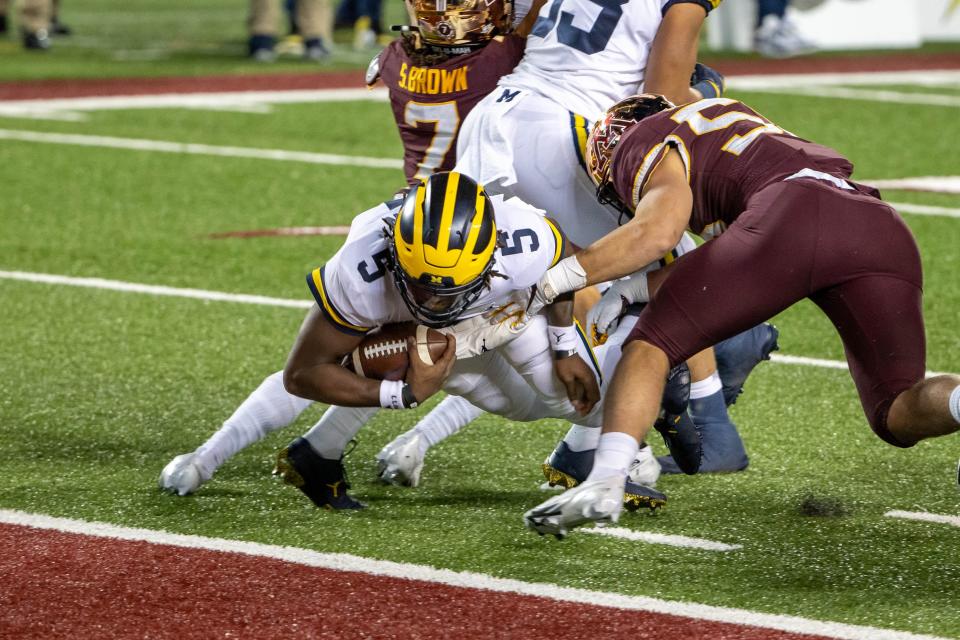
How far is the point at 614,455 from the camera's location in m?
3.46

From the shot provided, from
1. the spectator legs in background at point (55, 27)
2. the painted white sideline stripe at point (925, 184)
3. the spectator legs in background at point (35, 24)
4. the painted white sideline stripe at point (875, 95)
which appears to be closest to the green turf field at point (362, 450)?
the painted white sideline stripe at point (925, 184)

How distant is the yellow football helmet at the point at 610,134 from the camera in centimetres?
404

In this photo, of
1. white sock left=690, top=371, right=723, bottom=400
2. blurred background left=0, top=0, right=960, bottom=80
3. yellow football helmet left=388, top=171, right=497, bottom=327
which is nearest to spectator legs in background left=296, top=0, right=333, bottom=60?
blurred background left=0, top=0, right=960, bottom=80

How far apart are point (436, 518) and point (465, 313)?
0.52 meters

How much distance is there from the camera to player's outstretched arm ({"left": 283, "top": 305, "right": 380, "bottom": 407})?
3.78 meters

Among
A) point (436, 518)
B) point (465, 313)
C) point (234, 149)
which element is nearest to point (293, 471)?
point (436, 518)

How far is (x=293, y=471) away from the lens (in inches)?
158

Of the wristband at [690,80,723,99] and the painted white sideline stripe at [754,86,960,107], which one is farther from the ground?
the wristband at [690,80,723,99]

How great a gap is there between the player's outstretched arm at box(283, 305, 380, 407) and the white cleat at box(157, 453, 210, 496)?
0.40 m

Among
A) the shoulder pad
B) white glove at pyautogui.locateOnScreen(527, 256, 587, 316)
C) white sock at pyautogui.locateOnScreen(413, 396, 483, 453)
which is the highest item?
the shoulder pad

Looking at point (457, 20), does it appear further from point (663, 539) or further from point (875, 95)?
point (875, 95)

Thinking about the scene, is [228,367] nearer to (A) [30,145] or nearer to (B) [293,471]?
(B) [293,471]

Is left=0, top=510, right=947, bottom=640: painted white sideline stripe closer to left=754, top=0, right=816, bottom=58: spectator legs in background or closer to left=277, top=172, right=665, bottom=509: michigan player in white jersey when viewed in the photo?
left=277, top=172, right=665, bottom=509: michigan player in white jersey

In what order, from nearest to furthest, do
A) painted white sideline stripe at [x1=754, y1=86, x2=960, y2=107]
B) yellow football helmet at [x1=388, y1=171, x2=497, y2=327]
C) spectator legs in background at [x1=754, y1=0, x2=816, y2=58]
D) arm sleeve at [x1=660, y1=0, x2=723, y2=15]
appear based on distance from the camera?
yellow football helmet at [x1=388, y1=171, x2=497, y2=327], arm sleeve at [x1=660, y1=0, x2=723, y2=15], painted white sideline stripe at [x1=754, y1=86, x2=960, y2=107], spectator legs in background at [x1=754, y1=0, x2=816, y2=58]
